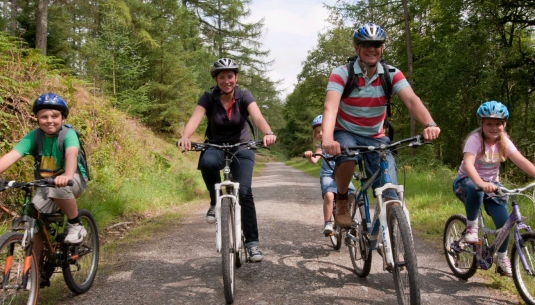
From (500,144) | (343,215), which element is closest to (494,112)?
(500,144)

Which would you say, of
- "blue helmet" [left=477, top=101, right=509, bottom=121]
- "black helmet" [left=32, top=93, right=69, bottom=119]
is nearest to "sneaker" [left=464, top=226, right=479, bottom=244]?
"blue helmet" [left=477, top=101, right=509, bottom=121]

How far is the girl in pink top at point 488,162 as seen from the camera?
143 inches

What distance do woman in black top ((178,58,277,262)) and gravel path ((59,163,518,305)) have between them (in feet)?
1.66

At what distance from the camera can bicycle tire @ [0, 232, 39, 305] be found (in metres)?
2.90

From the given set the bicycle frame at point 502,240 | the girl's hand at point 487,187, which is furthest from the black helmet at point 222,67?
the bicycle frame at point 502,240

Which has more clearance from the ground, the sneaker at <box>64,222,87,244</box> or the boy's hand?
the boy's hand

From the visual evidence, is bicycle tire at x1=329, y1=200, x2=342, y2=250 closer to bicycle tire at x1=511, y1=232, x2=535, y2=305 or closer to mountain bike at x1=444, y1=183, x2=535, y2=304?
mountain bike at x1=444, y1=183, x2=535, y2=304

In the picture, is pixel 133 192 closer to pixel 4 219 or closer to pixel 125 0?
pixel 4 219

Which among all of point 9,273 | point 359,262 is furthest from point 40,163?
point 359,262

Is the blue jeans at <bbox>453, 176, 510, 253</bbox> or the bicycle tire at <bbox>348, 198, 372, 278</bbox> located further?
the bicycle tire at <bbox>348, 198, 372, 278</bbox>

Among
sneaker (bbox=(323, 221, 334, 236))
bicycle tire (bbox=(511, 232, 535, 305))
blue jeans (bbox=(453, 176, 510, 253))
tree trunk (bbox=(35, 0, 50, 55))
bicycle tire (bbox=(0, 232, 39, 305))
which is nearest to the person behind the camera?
bicycle tire (bbox=(0, 232, 39, 305))

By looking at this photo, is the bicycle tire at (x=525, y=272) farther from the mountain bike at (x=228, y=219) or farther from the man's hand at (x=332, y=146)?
the mountain bike at (x=228, y=219)

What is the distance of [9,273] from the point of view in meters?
2.91

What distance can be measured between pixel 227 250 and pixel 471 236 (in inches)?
96.8
